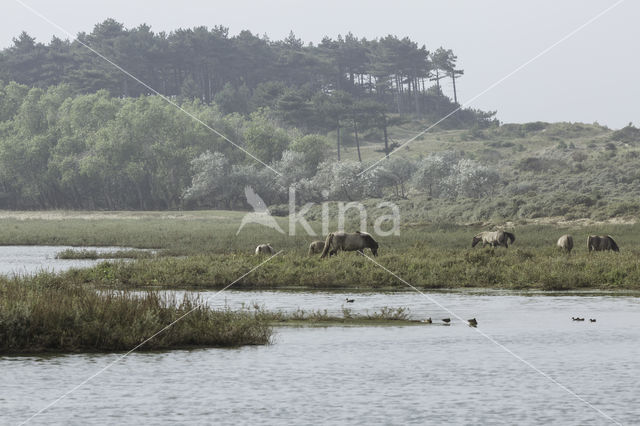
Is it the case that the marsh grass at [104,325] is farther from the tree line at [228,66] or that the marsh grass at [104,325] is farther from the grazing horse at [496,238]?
the tree line at [228,66]

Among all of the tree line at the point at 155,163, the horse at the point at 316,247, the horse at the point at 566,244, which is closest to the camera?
the horse at the point at 566,244

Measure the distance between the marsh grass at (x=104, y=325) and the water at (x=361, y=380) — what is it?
495 mm

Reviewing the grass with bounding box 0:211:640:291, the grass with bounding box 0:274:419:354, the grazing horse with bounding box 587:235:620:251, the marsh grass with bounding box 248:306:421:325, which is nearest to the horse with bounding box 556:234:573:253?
the grass with bounding box 0:211:640:291

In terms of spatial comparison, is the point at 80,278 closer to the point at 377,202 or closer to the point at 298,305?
the point at 298,305

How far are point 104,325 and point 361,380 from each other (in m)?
5.56

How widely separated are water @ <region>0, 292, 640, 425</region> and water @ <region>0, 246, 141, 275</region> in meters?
18.6

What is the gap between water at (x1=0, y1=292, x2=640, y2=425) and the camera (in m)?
14.1

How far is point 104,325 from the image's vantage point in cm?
1873

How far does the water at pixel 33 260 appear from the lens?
1508 inches

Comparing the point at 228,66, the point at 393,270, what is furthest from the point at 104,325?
the point at 228,66

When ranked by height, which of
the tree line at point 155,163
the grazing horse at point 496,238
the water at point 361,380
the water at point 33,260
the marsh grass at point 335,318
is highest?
the tree line at point 155,163

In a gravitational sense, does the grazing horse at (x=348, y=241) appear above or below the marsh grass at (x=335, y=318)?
above

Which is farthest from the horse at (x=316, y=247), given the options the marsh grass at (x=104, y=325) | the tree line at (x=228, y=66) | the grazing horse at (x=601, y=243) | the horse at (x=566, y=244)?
the tree line at (x=228, y=66)

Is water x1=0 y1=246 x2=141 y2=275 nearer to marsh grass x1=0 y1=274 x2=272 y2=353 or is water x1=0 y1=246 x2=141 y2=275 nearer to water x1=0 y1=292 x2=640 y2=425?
marsh grass x1=0 y1=274 x2=272 y2=353
